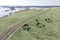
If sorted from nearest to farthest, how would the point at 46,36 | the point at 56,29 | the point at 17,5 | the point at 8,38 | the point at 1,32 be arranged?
the point at 8,38 → the point at 46,36 → the point at 1,32 → the point at 56,29 → the point at 17,5

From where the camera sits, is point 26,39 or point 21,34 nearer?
point 26,39

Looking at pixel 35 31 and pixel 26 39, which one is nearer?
pixel 26 39

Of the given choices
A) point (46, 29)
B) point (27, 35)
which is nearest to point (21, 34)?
point (27, 35)

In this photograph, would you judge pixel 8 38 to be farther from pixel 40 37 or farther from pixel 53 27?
pixel 53 27

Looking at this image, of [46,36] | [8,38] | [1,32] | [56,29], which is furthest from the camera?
[56,29]

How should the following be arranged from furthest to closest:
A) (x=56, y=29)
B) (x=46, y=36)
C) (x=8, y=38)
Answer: (x=56, y=29) < (x=46, y=36) < (x=8, y=38)

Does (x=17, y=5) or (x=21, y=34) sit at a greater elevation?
(x=21, y=34)

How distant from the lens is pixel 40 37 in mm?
61281

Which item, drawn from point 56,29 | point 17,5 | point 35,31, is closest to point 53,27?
point 56,29

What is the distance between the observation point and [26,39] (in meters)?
59.0

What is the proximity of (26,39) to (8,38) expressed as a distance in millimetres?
5562

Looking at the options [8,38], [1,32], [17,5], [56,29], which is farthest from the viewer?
[17,5]

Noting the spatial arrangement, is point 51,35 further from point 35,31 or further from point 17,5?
point 17,5

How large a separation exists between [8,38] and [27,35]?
765 centimetres
